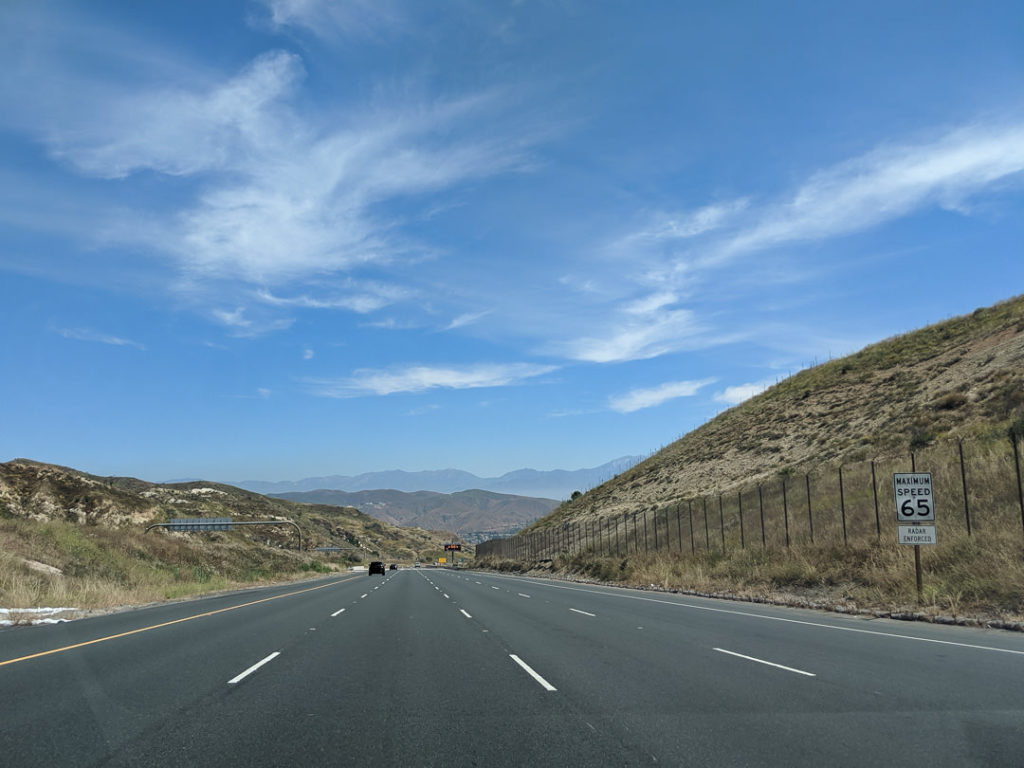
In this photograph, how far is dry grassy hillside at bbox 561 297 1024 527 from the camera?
42094 mm

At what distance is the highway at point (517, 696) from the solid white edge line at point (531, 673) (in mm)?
99

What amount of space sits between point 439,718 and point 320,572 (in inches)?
3208

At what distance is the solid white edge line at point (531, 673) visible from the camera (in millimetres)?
9709

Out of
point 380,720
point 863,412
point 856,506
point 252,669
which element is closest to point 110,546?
point 252,669

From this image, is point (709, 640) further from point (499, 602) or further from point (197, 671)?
point (499, 602)

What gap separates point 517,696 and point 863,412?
5143 cm

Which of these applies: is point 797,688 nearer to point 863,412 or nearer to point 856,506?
point 856,506

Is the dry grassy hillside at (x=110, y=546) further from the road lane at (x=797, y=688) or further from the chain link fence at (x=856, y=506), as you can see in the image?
the chain link fence at (x=856, y=506)

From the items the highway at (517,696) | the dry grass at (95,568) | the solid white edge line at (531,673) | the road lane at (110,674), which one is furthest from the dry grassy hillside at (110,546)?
the solid white edge line at (531,673)

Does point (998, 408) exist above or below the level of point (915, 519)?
above

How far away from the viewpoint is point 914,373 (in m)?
55.6

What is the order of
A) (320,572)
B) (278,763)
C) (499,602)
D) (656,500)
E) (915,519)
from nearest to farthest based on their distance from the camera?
(278,763)
(915,519)
(499,602)
(656,500)
(320,572)

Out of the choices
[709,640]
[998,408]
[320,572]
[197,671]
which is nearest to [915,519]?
[709,640]

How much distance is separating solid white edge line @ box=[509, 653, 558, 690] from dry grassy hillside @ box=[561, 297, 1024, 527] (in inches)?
1114
